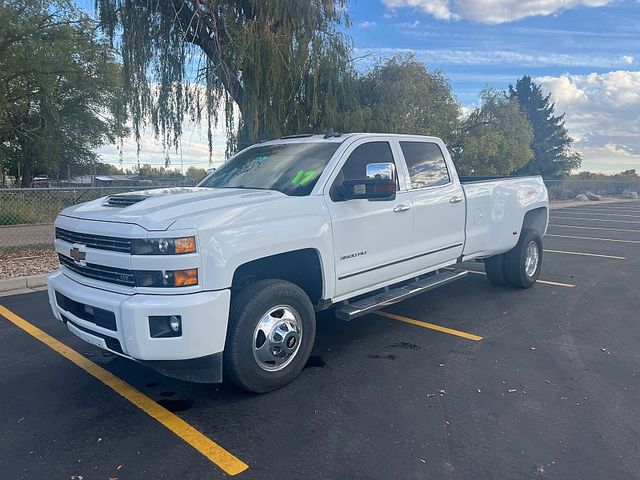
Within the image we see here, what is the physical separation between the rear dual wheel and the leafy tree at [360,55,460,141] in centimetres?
878

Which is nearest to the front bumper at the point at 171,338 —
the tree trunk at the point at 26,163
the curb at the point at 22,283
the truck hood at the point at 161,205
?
the truck hood at the point at 161,205

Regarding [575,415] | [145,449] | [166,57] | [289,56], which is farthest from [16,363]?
[289,56]

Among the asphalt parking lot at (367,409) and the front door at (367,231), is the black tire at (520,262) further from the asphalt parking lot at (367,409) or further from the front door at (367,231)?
the front door at (367,231)

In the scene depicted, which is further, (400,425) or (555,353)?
(555,353)

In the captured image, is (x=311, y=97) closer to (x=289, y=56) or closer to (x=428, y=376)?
(x=289, y=56)

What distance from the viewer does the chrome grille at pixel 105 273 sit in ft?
11.1

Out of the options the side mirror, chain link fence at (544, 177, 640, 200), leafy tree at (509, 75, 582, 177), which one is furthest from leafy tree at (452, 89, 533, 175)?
the side mirror

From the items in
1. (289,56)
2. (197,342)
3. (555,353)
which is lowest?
(555,353)

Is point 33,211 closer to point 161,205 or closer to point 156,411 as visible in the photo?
point 161,205

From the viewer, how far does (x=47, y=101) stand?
2214 cm

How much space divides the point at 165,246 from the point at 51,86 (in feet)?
71.3

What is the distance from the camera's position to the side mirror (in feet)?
13.5

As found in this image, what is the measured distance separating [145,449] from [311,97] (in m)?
10.5

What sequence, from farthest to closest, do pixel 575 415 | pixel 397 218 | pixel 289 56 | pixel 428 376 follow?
pixel 289 56 < pixel 397 218 < pixel 428 376 < pixel 575 415
